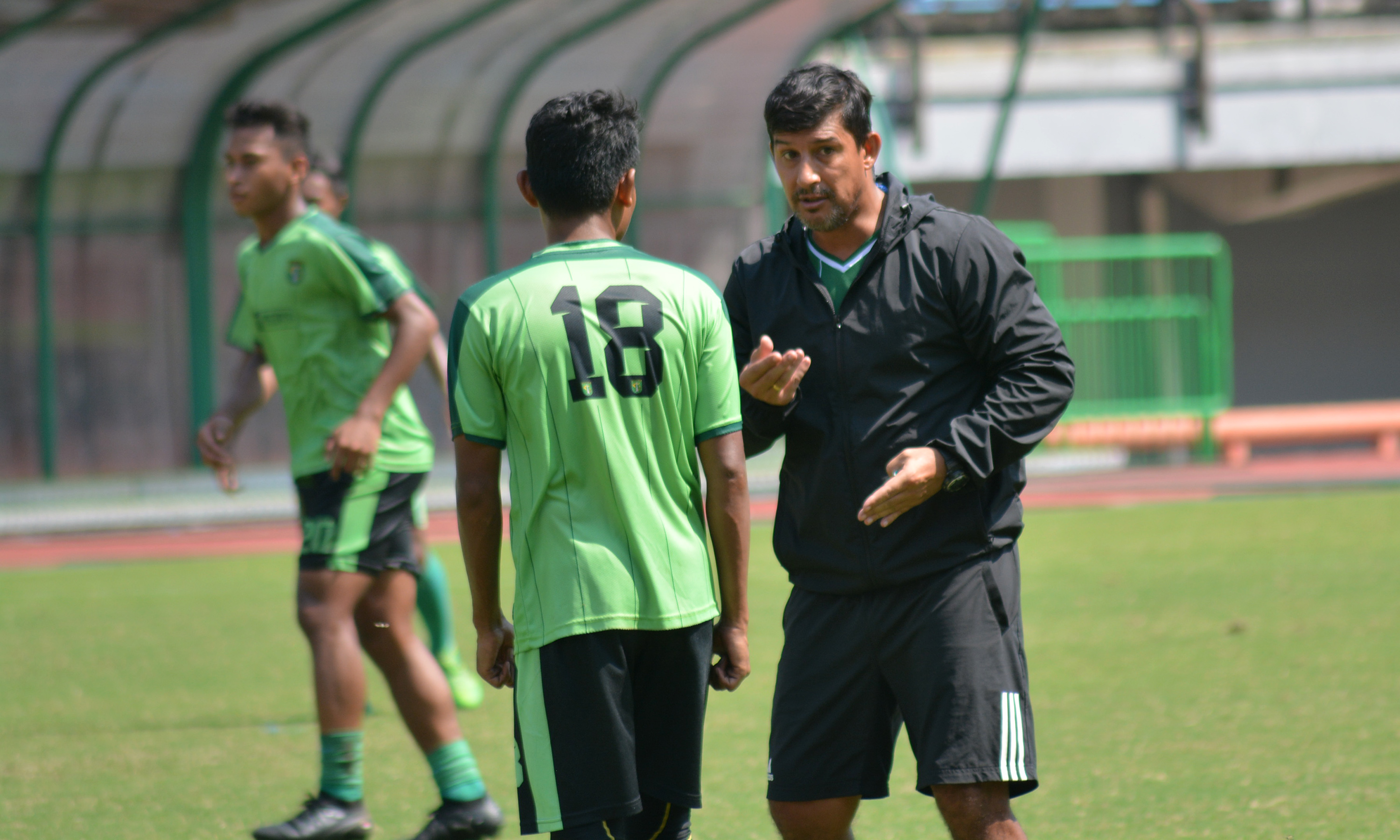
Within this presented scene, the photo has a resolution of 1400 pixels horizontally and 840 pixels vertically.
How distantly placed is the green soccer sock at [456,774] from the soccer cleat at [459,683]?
1.85m

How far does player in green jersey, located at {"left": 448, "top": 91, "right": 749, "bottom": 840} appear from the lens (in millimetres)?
3062

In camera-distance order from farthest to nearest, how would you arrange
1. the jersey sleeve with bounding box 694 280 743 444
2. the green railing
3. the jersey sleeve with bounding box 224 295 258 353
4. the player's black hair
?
the green railing → the player's black hair → the jersey sleeve with bounding box 224 295 258 353 → the jersey sleeve with bounding box 694 280 743 444

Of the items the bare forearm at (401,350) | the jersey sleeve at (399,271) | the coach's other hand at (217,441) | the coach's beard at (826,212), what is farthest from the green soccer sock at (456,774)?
the coach's beard at (826,212)

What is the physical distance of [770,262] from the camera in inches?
142

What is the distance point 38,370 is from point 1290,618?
11899 mm

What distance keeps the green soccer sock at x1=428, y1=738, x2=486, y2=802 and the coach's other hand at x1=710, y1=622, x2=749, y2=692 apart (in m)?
1.44

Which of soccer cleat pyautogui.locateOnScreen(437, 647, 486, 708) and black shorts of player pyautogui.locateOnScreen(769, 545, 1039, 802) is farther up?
black shorts of player pyautogui.locateOnScreen(769, 545, 1039, 802)

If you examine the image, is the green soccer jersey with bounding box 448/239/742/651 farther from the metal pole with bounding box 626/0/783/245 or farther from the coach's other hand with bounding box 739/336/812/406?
the metal pole with bounding box 626/0/783/245

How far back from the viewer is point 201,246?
15.4 m

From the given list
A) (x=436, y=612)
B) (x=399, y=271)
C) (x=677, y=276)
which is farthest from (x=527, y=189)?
(x=436, y=612)

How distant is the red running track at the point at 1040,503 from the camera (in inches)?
479

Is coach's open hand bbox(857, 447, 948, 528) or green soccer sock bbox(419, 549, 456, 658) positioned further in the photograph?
green soccer sock bbox(419, 549, 456, 658)

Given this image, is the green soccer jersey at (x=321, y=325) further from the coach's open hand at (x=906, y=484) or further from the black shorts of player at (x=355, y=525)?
the coach's open hand at (x=906, y=484)

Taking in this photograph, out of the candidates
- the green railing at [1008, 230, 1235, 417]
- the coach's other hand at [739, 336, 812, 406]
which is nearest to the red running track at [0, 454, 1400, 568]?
the green railing at [1008, 230, 1235, 417]
